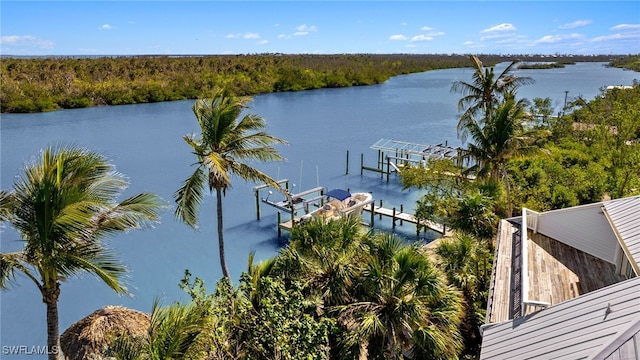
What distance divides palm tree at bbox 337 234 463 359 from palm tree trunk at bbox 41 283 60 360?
5.28m

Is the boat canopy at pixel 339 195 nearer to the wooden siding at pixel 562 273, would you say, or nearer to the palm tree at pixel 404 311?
the wooden siding at pixel 562 273

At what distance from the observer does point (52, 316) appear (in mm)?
8383

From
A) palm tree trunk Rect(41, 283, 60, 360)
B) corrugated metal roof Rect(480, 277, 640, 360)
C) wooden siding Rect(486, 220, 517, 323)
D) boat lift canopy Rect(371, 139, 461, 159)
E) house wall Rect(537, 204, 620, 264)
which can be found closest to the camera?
corrugated metal roof Rect(480, 277, 640, 360)

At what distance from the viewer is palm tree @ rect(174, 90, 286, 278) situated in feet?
42.1

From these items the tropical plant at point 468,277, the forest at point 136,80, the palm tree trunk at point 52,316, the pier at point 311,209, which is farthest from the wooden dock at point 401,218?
the forest at point 136,80

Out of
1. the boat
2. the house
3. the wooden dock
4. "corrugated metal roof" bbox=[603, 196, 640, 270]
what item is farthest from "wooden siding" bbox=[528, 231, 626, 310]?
the boat

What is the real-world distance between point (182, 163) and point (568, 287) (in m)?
30.4

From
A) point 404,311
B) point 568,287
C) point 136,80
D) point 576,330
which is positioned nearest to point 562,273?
point 568,287

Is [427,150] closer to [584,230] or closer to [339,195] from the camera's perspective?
[339,195]

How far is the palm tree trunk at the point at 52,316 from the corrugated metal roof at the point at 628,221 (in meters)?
10.9

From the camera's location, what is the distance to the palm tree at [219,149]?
42.1 ft

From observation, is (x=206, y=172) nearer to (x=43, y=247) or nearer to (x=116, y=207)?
(x=116, y=207)

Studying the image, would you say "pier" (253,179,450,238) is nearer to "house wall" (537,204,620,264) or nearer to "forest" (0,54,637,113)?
"house wall" (537,204,620,264)

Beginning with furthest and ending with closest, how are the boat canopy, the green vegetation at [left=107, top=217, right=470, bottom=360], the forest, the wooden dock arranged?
1. the forest
2. the boat canopy
3. the wooden dock
4. the green vegetation at [left=107, top=217, right=470, bottom=360]
